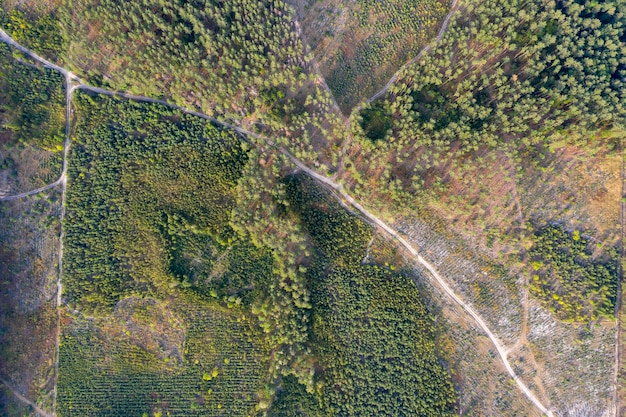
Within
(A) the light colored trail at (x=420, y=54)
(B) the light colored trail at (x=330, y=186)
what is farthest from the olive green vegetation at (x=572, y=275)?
(A) the light colored trail at (x=420, y=54)

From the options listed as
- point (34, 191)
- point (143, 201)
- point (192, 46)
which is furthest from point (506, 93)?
point (34, 191)

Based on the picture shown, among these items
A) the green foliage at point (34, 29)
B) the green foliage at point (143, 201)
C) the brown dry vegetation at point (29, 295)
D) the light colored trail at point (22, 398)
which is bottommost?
the light colored trail at point (22, 398)

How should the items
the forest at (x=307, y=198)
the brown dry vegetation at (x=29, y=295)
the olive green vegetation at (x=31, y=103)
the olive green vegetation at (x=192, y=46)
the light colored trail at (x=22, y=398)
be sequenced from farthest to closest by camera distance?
1. the olive green vegetation at (x=31, y=103)
2. the brown dry vegetation at (x=29, y=295)
3. the light colored trail at (x=22, y=398)
4. the olive green vegetation at (x=192, y=46)
5. the forest at (x=307, y=198)

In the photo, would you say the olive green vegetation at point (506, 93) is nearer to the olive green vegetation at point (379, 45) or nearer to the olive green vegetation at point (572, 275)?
the olive green vegetation at point (379, 45)

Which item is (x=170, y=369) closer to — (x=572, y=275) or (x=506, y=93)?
(x=572, y=275)

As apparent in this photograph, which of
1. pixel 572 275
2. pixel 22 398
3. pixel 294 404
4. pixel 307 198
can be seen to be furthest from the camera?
pixel 307 198

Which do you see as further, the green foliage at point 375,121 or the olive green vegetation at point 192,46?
the green foliage at point 375,121
